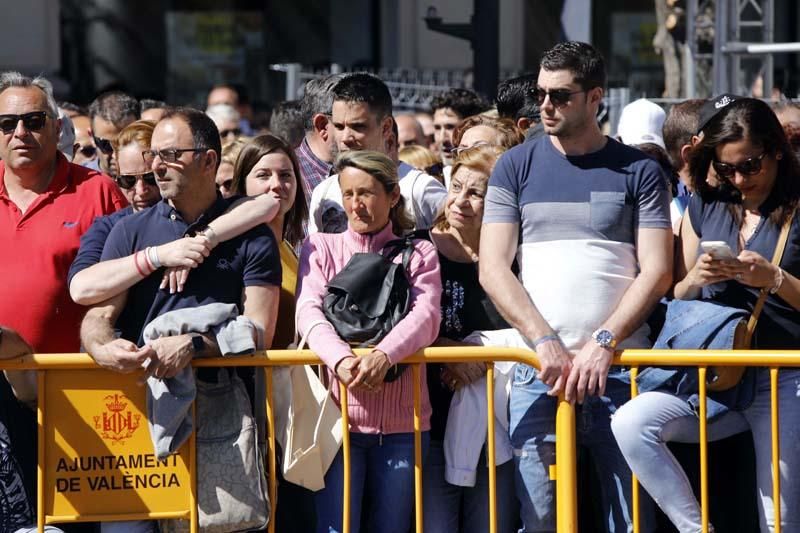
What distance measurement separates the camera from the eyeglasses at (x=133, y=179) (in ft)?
17.5

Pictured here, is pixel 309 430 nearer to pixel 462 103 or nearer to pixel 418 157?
pixel 418 157

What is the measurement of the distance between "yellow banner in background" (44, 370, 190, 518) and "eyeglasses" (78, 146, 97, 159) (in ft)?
11.3

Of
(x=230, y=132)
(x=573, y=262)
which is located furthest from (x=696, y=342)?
(x=230, y=132)

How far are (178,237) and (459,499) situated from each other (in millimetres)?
1455

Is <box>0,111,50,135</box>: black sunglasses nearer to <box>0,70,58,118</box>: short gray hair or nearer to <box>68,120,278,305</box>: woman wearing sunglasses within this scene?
<box>0,70,58,118</box>: short gray hair

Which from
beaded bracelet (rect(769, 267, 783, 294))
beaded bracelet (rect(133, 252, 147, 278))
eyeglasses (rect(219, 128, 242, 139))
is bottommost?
beaded bracelet (rect(769, 267, 783, 294))

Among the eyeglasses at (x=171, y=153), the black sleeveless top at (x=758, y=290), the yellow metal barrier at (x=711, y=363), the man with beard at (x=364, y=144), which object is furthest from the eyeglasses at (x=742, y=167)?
the eyeglasses at (x=171, y=153)

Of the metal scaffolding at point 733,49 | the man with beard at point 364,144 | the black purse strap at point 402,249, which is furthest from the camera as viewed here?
the metal scaffolding at point 733,49

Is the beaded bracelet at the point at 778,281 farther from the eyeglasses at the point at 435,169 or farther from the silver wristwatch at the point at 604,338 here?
the eyeglasses at the point at 435,169

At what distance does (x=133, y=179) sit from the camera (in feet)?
17.6

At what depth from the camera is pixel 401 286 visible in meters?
4.75

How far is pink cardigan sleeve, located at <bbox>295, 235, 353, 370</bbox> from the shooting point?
4.59 meters

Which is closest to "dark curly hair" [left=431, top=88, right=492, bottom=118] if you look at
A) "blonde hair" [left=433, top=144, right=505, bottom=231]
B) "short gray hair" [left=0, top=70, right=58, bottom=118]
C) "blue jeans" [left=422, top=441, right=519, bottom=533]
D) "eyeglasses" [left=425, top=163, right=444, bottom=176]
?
"eyeglasses" [left=425, top=163, right=444, bottom=176]

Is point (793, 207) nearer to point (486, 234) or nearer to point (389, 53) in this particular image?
point (486, 234)
